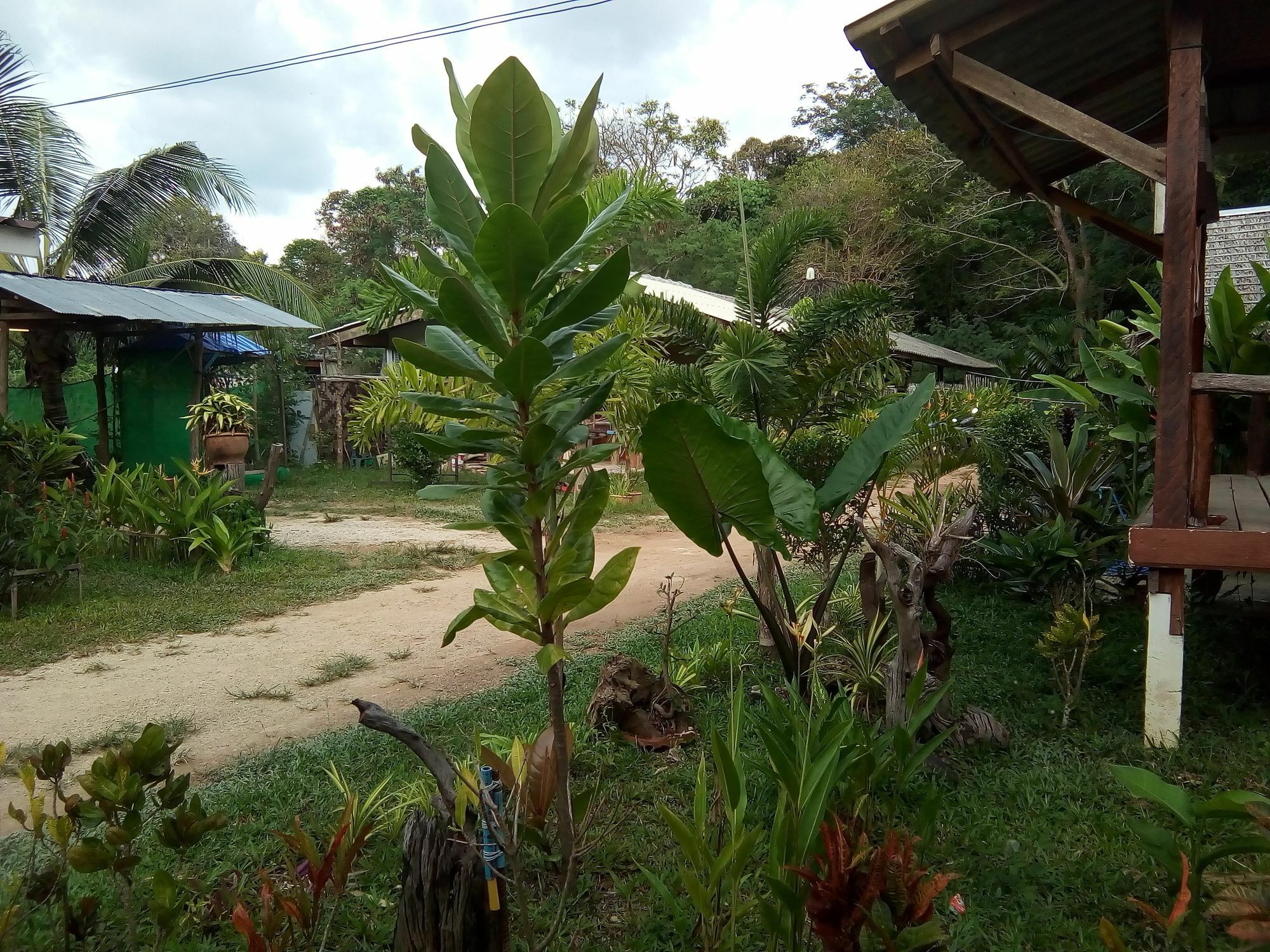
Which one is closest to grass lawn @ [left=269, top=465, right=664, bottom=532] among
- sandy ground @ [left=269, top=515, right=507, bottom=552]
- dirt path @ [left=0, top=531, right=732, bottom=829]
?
sandy ground @ [left=269, top=515, right=507, bottom=552]

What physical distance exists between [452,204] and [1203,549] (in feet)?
10.6

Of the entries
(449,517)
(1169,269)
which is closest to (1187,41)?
(1169,269)

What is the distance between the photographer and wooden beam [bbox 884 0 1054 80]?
3.98 meters

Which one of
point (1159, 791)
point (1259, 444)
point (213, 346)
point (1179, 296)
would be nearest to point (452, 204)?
point (1159, 791)

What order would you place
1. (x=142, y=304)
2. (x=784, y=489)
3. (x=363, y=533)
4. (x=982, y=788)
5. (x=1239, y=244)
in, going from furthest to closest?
1. (x=363, y=533)
2. (x=142, y=304)
3. (x=1239, y=244)
4. (x=982, y=788)
5. (x=784, y=489)

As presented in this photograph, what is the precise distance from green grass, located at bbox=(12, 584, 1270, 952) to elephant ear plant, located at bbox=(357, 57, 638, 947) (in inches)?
24.5

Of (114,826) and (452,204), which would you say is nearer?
(114,826)

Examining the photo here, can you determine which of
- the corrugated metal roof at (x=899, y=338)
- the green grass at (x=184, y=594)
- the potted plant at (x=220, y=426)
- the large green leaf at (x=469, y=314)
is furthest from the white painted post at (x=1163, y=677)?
the potted plant at (x=220, y=426)

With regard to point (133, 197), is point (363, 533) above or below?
below

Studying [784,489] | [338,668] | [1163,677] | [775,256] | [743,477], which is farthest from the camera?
[338,668]

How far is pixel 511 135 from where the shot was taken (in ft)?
7.07

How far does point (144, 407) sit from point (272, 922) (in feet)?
44.5

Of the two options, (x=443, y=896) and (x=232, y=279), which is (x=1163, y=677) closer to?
(x=443, y=896)


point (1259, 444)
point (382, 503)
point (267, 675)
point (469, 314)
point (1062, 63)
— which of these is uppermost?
point (1062, 63)
